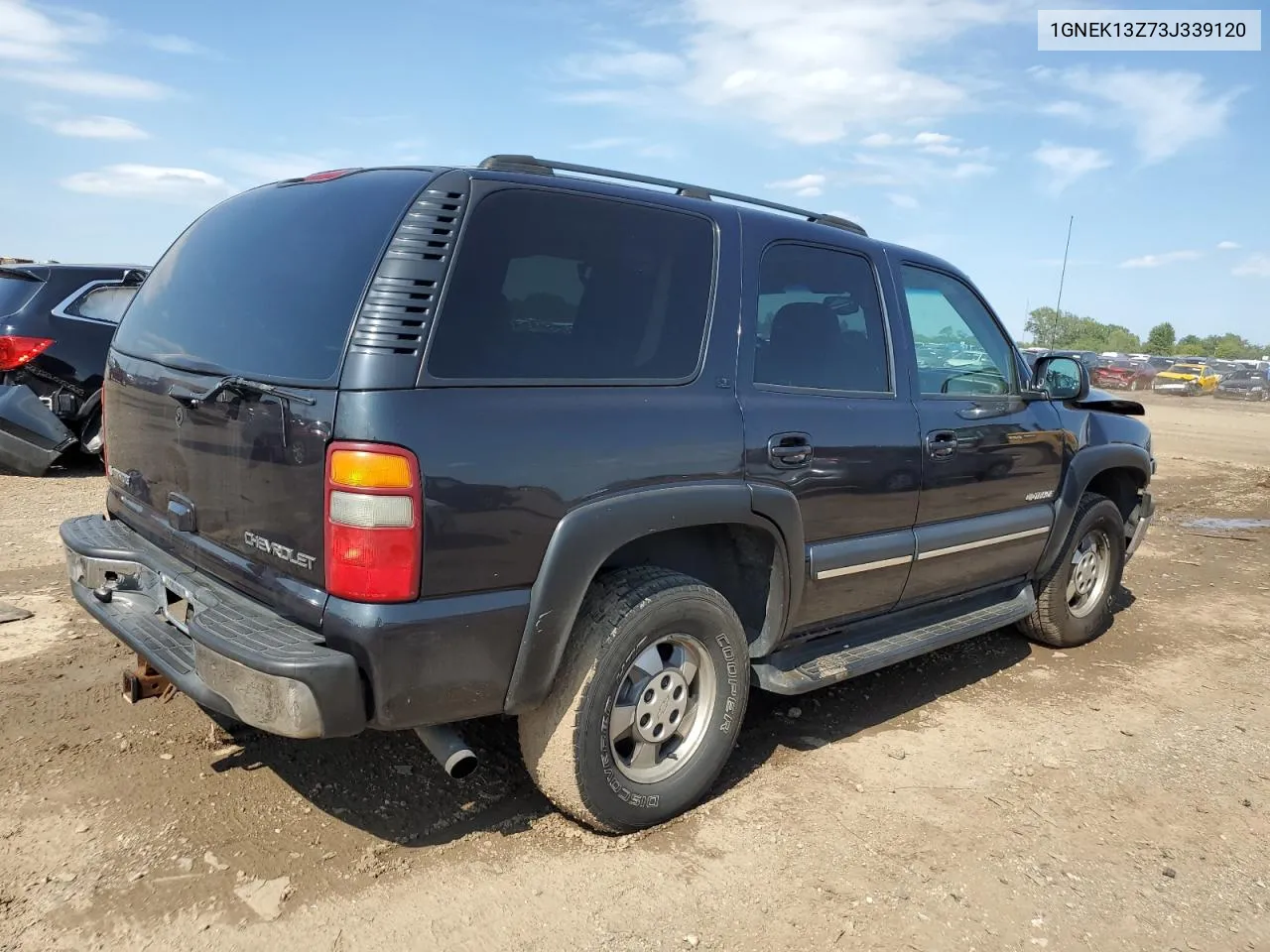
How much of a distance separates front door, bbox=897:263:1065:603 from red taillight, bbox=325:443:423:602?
87.3 inches

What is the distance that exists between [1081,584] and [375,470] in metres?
4.24

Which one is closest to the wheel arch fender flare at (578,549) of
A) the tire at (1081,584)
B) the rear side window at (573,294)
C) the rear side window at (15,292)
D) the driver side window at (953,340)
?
the rear side window at (573,294)

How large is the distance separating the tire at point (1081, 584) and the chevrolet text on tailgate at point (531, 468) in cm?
126

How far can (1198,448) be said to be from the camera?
54.4 feet

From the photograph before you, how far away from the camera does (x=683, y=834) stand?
305 centimetres

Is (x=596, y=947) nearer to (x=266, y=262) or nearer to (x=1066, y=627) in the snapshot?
(x=266, y=262)

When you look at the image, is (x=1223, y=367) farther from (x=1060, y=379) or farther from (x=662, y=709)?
(x=662, y=709)

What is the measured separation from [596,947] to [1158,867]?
184 centimetres

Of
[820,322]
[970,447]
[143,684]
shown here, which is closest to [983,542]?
[970,447]

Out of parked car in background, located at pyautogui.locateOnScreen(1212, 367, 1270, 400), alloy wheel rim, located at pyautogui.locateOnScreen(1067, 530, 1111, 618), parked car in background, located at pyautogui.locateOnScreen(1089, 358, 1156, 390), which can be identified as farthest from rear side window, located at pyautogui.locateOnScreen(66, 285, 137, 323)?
parked car in background, located at pyautogui.locateOnScreen(1212, 367, 1270, 400)

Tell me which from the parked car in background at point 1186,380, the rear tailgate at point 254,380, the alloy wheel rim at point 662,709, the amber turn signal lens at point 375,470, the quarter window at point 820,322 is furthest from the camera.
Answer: the parked car in background at point 1186,380

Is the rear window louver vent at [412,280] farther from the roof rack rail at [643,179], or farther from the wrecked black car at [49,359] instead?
the wrecked black car at [49,359]

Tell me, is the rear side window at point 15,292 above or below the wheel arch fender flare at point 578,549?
above

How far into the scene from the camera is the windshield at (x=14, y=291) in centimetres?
747
